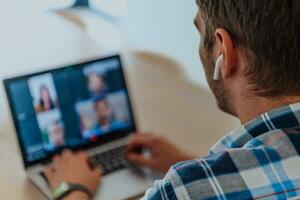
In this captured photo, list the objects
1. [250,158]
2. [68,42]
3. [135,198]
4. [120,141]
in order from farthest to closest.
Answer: [68,42]
[120,141]
[135,198]
[250,158]

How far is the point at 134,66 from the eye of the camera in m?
2.04

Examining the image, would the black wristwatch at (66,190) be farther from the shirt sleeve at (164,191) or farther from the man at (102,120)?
the shirt sleeve at (164,191)

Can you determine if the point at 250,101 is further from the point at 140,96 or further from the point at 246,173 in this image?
the point at 140,96

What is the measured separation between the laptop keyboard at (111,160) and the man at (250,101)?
0.48 metres

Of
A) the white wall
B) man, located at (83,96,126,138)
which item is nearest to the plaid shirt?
man, located at (83,96,126,138)

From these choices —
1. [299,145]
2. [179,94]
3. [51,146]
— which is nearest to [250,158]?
[299,145]

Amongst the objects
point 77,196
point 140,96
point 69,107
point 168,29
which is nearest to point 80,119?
point 69,107

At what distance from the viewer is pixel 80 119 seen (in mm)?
1480

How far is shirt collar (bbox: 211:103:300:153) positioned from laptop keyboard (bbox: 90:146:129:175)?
57cm

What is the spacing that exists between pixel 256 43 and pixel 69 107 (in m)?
0.71

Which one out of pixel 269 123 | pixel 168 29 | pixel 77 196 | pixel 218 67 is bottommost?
pixel 77 196

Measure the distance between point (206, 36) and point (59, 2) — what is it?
228cm

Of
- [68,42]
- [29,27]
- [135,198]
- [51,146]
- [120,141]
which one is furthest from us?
[29,27]

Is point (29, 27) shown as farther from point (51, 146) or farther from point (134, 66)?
point (51, 146)
